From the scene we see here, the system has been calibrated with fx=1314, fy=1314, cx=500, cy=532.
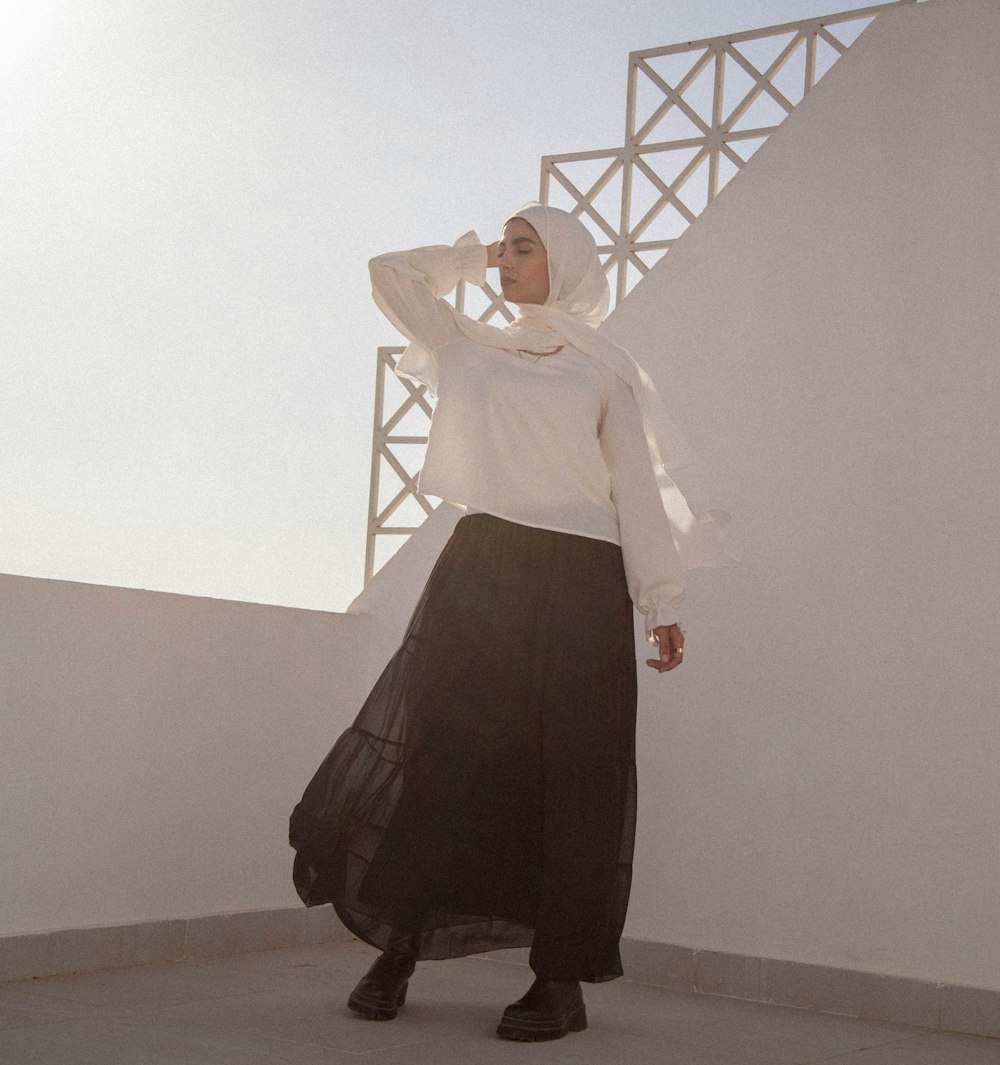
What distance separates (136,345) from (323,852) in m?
1.82

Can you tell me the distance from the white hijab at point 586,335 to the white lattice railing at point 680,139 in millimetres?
789

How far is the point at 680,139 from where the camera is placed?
332 cm

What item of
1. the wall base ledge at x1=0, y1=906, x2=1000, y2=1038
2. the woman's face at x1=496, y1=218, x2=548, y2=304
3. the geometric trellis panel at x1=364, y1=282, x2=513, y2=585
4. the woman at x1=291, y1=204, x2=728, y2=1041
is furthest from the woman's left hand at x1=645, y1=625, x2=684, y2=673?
the geometric trellis panel at x1=364, y1=282, x2=513, y2=585

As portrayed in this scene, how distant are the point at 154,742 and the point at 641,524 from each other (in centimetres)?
118

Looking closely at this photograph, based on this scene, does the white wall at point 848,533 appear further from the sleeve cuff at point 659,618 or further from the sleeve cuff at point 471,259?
the sleeve cuff at point 471,259

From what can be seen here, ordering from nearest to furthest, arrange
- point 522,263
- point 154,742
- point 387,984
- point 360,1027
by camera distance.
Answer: point 360,1027 → point 387,984 → point 522,263 → point 154,742

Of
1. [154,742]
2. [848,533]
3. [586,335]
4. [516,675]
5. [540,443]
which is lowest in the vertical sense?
[154,742]

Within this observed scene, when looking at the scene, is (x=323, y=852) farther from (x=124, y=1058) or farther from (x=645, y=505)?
(x=645, y=505)

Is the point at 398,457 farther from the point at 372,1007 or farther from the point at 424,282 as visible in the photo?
the point at 372,1007

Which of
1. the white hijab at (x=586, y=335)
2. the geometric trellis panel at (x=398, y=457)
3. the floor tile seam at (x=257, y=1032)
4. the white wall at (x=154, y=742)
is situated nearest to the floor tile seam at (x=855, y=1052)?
the floor tile seam at (x=257, y=1032)

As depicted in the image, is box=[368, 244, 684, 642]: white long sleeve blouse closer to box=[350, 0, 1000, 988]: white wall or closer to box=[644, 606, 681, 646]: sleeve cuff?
box=[644, 606, 681, 646]: sleeve cuff

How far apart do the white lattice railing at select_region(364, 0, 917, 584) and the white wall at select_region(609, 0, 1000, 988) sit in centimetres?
16

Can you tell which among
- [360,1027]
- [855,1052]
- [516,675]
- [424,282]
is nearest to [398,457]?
[424,282]

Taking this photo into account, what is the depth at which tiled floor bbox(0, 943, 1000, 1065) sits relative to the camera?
200cm
